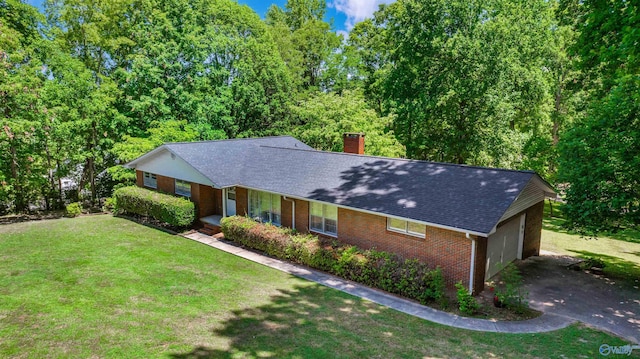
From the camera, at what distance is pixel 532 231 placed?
52.2 feet

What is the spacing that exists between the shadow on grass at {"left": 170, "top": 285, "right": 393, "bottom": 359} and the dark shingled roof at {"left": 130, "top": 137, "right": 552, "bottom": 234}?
368cm

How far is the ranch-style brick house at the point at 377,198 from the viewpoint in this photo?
39.2 ft

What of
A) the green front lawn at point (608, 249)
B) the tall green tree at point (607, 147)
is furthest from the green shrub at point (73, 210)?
the tall green tree at point (607, 147)

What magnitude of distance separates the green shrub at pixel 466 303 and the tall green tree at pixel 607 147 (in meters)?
5.35

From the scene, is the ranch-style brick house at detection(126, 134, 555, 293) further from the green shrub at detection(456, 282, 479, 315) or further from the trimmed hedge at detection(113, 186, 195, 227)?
the trimmed hedge at detection(113, 186, 195, 227)

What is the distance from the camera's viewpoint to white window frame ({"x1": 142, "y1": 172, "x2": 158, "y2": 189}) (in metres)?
22.4

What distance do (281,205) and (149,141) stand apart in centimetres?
1277

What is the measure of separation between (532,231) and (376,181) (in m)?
6.99

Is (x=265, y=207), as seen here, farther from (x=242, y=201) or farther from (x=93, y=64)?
(x=93, y=64)

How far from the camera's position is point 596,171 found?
1279 centimetres

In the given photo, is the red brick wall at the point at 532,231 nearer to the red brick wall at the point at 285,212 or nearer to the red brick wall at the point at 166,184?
the red brick wall at the point at 285,212

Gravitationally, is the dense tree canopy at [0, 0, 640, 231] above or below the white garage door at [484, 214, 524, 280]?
above

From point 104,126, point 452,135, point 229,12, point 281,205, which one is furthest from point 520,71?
point 104,126

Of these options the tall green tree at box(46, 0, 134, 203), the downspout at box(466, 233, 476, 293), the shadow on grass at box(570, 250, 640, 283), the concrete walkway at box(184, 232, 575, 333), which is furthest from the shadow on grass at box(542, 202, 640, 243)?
the tall green tree at box(46, 0, 134, 203)
